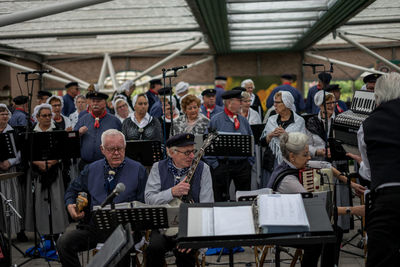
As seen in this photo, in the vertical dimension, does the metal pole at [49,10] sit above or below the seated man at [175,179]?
above

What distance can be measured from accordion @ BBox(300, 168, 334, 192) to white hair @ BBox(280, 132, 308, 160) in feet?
0.66

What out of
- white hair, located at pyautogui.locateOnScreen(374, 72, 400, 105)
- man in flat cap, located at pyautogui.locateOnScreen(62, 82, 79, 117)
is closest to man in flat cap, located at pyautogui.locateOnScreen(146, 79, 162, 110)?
man in flat cap, located at pyautogui.locateOnScreen(62, 82, 79, 117)

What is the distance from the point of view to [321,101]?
24.2 feet

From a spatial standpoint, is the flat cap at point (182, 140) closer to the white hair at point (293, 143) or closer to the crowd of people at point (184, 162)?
the crowd of people at point (184, 162)

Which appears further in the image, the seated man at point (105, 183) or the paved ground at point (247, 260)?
the paved ground at point (247, 260)

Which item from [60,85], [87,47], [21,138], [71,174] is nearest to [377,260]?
[21,138]

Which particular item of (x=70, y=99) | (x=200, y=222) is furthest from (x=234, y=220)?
(x=70, y=99)

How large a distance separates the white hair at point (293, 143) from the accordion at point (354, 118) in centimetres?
47

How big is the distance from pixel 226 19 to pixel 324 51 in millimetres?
9852

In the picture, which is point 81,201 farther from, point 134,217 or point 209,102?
point 209,102

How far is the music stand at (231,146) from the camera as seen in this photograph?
6680mm

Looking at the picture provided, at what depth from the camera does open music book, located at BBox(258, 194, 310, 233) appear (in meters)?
3.18

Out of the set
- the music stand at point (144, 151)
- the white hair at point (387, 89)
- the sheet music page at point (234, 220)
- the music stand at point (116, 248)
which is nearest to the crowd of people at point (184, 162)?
the white hair at point (387, 89)

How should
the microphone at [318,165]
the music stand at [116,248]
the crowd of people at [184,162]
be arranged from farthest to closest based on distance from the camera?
1. the microphone at [318,165]
2. the crowd of people at [184,162]
3. the music stand at [116,248]
